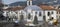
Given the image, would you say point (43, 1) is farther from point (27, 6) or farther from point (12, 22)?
point (12, 22)

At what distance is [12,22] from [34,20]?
0.25 m

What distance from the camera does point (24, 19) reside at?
65.4 inches

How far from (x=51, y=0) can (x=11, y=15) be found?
487 millimetres

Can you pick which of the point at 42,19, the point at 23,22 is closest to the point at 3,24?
the point at 23,22

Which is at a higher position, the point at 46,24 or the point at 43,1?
the point at 43,1

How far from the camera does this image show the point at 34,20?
5.40ft

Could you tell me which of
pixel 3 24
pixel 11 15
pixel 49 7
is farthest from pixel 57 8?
pixel 3 24

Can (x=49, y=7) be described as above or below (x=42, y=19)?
above

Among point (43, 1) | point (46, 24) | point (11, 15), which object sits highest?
point (43, 1)

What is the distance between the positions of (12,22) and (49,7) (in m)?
0.45

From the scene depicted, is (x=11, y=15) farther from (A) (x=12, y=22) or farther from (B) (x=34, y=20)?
(B) (x=34, y=20)

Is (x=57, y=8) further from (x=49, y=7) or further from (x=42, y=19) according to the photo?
(x=42, y=19)

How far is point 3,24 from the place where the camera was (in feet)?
5.43

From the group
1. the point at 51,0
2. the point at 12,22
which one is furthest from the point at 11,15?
the point at 51,0
